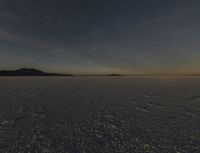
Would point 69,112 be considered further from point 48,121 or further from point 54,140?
point 54,140

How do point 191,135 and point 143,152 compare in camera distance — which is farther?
point 191,135

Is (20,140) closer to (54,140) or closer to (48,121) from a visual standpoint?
(54,140)

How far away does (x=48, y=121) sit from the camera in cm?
455

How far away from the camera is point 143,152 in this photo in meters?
2.76

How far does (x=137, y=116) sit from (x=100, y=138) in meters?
2.21

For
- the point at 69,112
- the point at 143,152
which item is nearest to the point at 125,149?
the point at 143,152

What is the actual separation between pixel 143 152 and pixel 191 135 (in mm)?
1700

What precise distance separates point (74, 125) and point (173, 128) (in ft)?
10.5

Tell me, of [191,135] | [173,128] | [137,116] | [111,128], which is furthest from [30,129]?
[191,135]

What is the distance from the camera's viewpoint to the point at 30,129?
3.89 metres

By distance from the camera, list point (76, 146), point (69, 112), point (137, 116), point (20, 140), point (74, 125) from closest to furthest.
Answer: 1. point (76, 146)
2. point (20, 140)
3. point (74, 125)
4. point (137, 116)
5. point (69, 112)

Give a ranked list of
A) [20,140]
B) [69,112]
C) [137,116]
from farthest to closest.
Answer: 1. [69,112]
2. [137,116]
3. [20,140]

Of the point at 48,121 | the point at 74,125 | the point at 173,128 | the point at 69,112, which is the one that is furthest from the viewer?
the point at 69,112

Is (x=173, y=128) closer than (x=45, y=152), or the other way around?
(x=45, y=152)
